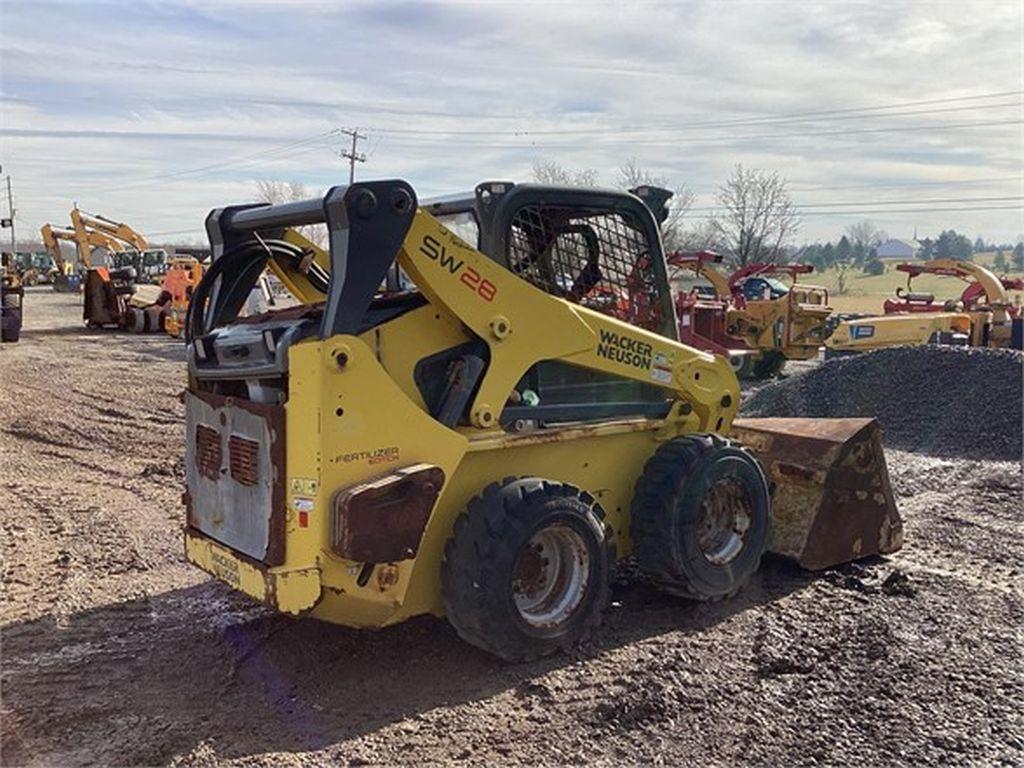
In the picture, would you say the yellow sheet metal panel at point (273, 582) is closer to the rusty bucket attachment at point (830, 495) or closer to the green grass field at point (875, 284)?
the rusty bucket attachment at point (830, 495)

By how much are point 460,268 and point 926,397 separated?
29.5 ft

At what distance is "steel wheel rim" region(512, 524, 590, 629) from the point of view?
15.1 feet

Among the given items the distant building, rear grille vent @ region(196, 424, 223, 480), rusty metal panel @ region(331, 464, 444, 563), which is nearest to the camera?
rusty metal panel @ region(331, 464, 444, 563)

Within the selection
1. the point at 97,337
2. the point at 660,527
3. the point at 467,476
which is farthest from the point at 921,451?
the point at 97,337

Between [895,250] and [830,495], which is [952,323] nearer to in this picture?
[830,495]

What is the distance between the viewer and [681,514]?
16.9 ft

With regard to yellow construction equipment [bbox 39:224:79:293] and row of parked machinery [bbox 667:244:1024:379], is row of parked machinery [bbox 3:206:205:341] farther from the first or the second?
row of parked machinery [bbox 667:244:1024:379]

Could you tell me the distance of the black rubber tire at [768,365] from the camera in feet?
59.6

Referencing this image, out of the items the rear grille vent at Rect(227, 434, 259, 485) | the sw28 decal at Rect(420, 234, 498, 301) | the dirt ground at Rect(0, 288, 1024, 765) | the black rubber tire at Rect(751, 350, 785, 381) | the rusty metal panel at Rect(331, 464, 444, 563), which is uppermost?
the sw28 decal at Rect(420, 234, 498, 301)

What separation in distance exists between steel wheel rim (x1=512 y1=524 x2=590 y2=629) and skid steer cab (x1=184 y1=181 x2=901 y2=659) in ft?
0.04

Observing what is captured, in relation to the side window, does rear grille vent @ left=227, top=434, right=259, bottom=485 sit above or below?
below

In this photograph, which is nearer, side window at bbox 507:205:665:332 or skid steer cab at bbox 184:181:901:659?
skid steer cab at bbox 184:181:901:659

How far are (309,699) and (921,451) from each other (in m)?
8.44

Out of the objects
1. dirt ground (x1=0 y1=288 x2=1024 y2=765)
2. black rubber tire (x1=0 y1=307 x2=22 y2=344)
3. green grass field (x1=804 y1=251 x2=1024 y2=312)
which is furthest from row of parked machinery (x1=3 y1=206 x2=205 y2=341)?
green grass field (x1=804 y1=251 x2=1024 y2=312)
